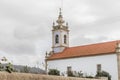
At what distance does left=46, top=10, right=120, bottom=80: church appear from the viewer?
4050 centimetres

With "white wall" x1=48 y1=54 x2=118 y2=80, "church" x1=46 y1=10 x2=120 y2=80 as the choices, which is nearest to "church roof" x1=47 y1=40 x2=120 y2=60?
"church" x1=46 y1=10 x2=120 y2=80

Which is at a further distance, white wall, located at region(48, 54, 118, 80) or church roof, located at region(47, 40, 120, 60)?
church roof, located at region(47, 40, 120, 60)

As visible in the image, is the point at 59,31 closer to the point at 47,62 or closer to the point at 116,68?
the point at 47,62

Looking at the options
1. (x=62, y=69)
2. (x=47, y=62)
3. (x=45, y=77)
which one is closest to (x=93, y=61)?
(x=62, y=69)

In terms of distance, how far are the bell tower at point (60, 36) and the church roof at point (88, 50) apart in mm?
1270

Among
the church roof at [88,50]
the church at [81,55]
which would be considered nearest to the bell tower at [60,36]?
the church at [81,55]

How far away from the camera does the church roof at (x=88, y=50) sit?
41.6 m

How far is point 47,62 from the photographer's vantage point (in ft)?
167

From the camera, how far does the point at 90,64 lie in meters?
43.2

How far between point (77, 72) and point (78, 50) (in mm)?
4277

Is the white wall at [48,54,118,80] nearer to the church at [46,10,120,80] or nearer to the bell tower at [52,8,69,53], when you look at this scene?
the church at [46,10,120,80]

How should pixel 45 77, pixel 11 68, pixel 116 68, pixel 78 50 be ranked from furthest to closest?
pixel 78 50
pixel 116 68
pixel 45 77
pixel 11 68

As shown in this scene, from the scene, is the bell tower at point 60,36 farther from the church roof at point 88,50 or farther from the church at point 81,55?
the church roof at point 88,50

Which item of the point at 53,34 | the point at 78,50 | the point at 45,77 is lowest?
the point at 45,77
